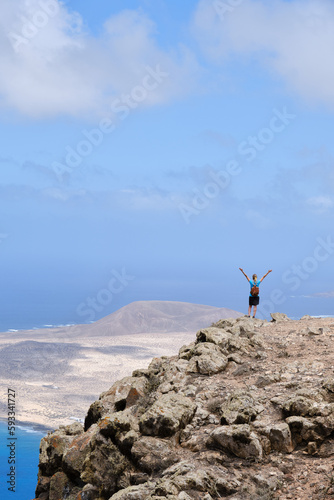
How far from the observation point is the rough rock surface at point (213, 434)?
1241cm

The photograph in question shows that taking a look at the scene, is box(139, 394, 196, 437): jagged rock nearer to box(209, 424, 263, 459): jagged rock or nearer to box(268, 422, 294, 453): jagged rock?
box(209, 424, 263, 459): jagged rock

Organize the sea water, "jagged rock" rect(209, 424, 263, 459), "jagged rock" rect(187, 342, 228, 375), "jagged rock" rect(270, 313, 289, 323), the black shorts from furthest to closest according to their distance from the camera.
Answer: the sea water → the black shorts → "jagged rock" rect(270, 313, 289, 323) → "jagged rock" rect(187, 342, 228, 375) → "jagged rock" rect(209, 424, 263, 459)

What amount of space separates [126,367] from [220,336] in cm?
7421

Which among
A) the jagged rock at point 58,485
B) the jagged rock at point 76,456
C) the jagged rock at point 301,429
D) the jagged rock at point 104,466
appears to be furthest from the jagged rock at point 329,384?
the jagged rock at point 58,485

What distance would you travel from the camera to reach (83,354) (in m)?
106

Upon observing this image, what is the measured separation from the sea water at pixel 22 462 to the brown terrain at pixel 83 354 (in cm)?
326

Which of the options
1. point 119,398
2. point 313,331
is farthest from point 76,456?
point 313,331

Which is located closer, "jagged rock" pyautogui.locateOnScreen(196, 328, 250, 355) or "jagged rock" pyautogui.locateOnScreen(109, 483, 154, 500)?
"jagged rock" pyautogui.locateOnScreen(109, 483, 154, 500)

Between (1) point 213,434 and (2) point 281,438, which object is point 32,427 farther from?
(2) point 281,438

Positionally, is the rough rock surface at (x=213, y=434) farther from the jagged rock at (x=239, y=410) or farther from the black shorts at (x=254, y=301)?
the black shorts at (x=254, y=301)

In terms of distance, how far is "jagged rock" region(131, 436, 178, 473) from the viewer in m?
13.9

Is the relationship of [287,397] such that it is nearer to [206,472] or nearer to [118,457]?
[206,472]

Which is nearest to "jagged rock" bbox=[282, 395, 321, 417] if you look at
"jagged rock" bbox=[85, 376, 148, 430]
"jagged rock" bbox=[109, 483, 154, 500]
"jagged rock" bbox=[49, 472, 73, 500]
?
"jagged rock" bbox=[109, 483, 154, 500]

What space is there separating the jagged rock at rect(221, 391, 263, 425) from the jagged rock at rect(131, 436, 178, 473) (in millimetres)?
1854
